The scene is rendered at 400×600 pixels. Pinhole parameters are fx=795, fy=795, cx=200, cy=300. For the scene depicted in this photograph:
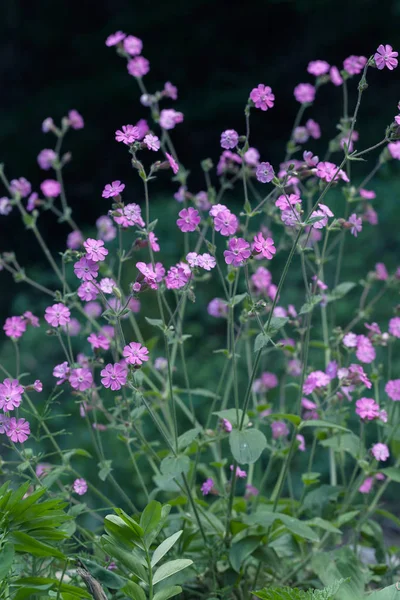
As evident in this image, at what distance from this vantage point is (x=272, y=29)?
20.5ft

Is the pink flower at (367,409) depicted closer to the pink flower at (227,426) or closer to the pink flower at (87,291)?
the pink flower at (227,426)

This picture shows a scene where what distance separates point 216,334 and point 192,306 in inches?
6.7

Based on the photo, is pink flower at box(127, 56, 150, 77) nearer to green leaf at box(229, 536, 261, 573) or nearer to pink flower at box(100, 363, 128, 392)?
pink flower at box(100, 363, 128, 392)

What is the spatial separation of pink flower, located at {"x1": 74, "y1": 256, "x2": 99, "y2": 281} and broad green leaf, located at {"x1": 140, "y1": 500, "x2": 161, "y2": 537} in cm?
40

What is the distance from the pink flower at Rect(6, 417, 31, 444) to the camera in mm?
1396

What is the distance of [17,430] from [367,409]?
2.41ft

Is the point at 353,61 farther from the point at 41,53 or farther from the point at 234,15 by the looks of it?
the point at 41,53

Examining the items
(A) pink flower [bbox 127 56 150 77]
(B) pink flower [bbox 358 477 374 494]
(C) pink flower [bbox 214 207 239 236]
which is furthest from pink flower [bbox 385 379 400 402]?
(A) pink flower [bbox 127 56 150 77]

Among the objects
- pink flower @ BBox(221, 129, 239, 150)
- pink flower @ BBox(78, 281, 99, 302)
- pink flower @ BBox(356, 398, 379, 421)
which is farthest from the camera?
pink flower @ BBox(356, 398, 379, 421)

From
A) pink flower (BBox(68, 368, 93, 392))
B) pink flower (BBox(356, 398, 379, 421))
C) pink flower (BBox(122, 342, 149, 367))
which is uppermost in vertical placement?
pink flower (BBox(122, 342, 149, 367))

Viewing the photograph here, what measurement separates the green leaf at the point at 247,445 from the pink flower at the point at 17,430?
37cm

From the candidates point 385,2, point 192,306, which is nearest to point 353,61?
point 192,306

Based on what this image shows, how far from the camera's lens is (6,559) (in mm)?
1230

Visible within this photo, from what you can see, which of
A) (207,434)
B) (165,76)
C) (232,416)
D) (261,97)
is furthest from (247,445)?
(165,76)
